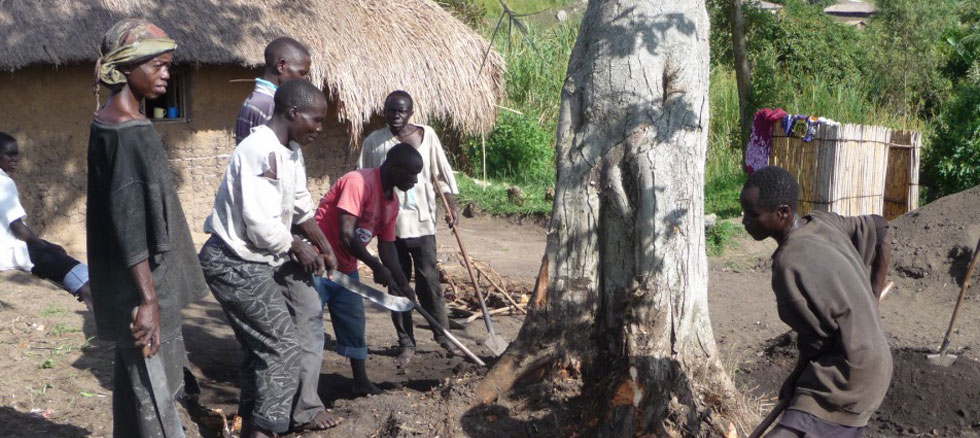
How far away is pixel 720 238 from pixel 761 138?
229cm

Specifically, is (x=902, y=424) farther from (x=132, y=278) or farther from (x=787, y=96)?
(x=787, y=96)

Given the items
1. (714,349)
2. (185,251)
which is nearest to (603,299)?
(714,349)

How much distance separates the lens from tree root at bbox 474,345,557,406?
13.4 ft

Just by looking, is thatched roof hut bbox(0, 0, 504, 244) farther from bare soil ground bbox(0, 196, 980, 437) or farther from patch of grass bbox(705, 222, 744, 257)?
patch of grass bbox(705, 222, 744, 257)

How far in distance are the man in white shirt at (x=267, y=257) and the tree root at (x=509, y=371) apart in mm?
844

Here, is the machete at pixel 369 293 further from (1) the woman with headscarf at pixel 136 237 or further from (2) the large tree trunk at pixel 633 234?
(1) the woman with headscarf at pixel 136 237

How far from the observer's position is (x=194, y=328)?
6.01 metres

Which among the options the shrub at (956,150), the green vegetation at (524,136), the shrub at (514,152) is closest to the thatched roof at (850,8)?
the green vegetation at (524,136)

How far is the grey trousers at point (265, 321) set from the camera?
11.9 feet

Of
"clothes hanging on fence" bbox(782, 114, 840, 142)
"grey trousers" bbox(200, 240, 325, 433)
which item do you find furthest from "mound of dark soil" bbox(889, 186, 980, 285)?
"grey trousers" bbox(200, 240, 325, 433)

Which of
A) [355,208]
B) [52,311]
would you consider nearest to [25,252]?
[52,311]

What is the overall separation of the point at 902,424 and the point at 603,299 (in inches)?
80.3

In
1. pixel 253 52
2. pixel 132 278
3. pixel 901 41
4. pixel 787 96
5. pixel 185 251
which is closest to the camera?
pixel 132 278

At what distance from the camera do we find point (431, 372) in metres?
5.39
